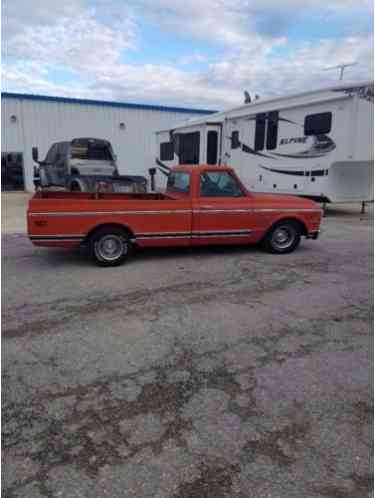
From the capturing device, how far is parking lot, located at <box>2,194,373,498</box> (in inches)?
88.1

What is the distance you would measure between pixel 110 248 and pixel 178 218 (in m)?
1.20

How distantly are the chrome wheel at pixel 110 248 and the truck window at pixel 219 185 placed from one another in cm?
159

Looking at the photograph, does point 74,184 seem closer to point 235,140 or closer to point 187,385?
point 235,140

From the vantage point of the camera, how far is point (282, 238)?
741cm

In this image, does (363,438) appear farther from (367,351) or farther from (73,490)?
(73,490)

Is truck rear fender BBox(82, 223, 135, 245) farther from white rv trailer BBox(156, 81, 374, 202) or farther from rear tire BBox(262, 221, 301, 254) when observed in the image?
white rv trailer BBox(156, 81, 374, 202)

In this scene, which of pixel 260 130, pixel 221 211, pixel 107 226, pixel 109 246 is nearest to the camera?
pixel 107 226

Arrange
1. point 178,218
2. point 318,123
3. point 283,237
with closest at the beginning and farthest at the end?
point 178,218, point 283,237, point 318,123

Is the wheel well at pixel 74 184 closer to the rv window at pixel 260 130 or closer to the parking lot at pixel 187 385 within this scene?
the rv window at pixel 260 130

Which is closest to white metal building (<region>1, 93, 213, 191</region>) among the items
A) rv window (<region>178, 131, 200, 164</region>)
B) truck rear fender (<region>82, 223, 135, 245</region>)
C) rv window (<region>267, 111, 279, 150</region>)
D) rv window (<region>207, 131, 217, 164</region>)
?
rv window (<region>178, 131, 200, 164</region>)

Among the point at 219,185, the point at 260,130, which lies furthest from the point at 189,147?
the point at 219,185

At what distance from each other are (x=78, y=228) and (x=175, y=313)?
2438 millimetres

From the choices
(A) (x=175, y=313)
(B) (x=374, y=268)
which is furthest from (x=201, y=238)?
(B) (x=374, y=268)

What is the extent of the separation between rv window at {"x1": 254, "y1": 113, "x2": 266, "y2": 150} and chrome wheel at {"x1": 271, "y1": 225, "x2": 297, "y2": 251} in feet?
19.7
